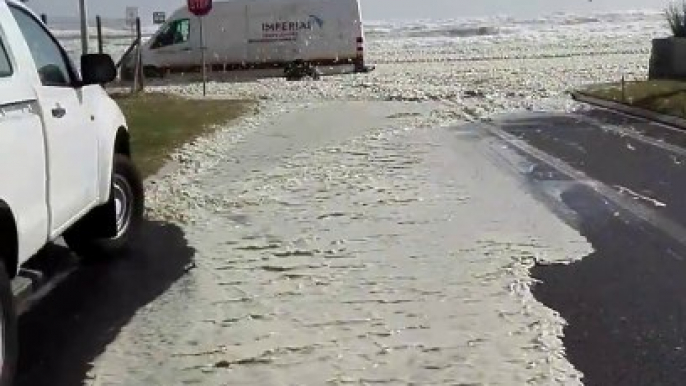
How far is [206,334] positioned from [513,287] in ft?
6.78

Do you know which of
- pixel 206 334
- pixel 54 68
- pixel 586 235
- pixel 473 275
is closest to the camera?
pixel 206 334

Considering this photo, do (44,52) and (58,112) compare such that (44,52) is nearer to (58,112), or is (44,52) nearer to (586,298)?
(58,112)

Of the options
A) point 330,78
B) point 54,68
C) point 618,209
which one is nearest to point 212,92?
point 330,78

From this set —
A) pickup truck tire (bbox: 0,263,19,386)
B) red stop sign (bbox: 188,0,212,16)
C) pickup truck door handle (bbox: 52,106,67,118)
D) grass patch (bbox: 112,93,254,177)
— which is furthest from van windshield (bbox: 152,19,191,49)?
pickup truck tire (bbox: 0,263,19,386)

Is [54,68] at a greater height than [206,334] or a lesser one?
greater

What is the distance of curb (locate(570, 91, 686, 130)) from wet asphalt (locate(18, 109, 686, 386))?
6.82 metres

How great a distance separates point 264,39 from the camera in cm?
3650

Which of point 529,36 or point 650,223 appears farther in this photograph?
point 529,36

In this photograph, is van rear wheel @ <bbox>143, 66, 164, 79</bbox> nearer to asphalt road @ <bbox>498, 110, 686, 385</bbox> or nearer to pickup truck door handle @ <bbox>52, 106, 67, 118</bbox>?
asphalt road @ <bbox>498, 110, 686, 385</bbox>

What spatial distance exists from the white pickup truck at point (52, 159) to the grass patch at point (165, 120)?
4.37 m

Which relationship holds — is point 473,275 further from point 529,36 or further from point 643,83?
point 529,36

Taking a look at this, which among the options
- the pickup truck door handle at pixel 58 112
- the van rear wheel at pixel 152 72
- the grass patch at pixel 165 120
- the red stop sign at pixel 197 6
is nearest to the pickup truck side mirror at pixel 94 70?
the pickup truck door handle at pixel 58 112

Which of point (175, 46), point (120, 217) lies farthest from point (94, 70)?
point (175, 46)

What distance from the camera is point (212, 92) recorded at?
28984 mm
